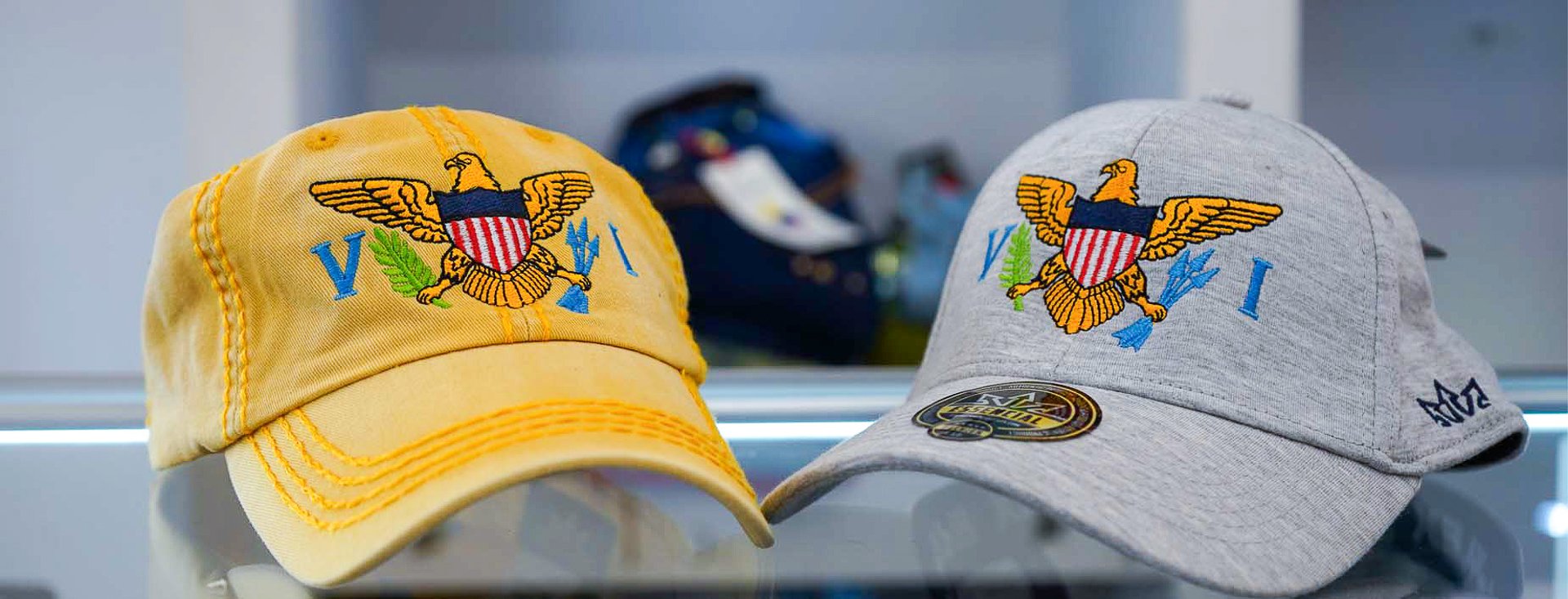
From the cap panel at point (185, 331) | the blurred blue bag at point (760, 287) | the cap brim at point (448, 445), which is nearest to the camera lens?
the cap brim at point (448, 445)

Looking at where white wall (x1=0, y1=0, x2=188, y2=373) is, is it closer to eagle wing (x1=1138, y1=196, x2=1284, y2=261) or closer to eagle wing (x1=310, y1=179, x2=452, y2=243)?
eagle wing (x1=310, y1=179, x2=452, y2=243)

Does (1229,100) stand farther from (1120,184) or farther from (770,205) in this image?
(770,205)

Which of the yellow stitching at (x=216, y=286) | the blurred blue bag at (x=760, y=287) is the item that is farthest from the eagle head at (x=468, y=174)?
the blurred blue bag at (x=760, y=287)

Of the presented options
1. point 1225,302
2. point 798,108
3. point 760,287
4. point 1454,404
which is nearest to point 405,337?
point 1225,302

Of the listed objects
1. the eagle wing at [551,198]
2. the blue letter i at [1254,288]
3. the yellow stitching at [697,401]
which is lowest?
the yellow stitching at [697,401]

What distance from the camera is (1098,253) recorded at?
60cm

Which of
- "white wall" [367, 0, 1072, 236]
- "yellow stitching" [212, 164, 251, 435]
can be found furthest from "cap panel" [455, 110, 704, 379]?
"white wall" [367, 0, 1072, 236]

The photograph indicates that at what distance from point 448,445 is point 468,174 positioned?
16 cm

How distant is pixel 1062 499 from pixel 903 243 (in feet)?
2.74

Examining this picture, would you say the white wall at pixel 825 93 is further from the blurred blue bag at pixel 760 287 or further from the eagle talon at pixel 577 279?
the eagle talon at pixel 577 279

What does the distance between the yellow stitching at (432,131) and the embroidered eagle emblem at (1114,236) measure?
0.89 ft

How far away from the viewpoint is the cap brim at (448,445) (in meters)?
0.45

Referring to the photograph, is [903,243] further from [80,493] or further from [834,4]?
[80,493]

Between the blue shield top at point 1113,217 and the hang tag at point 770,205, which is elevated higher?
the blue shield top at point 1113,217
